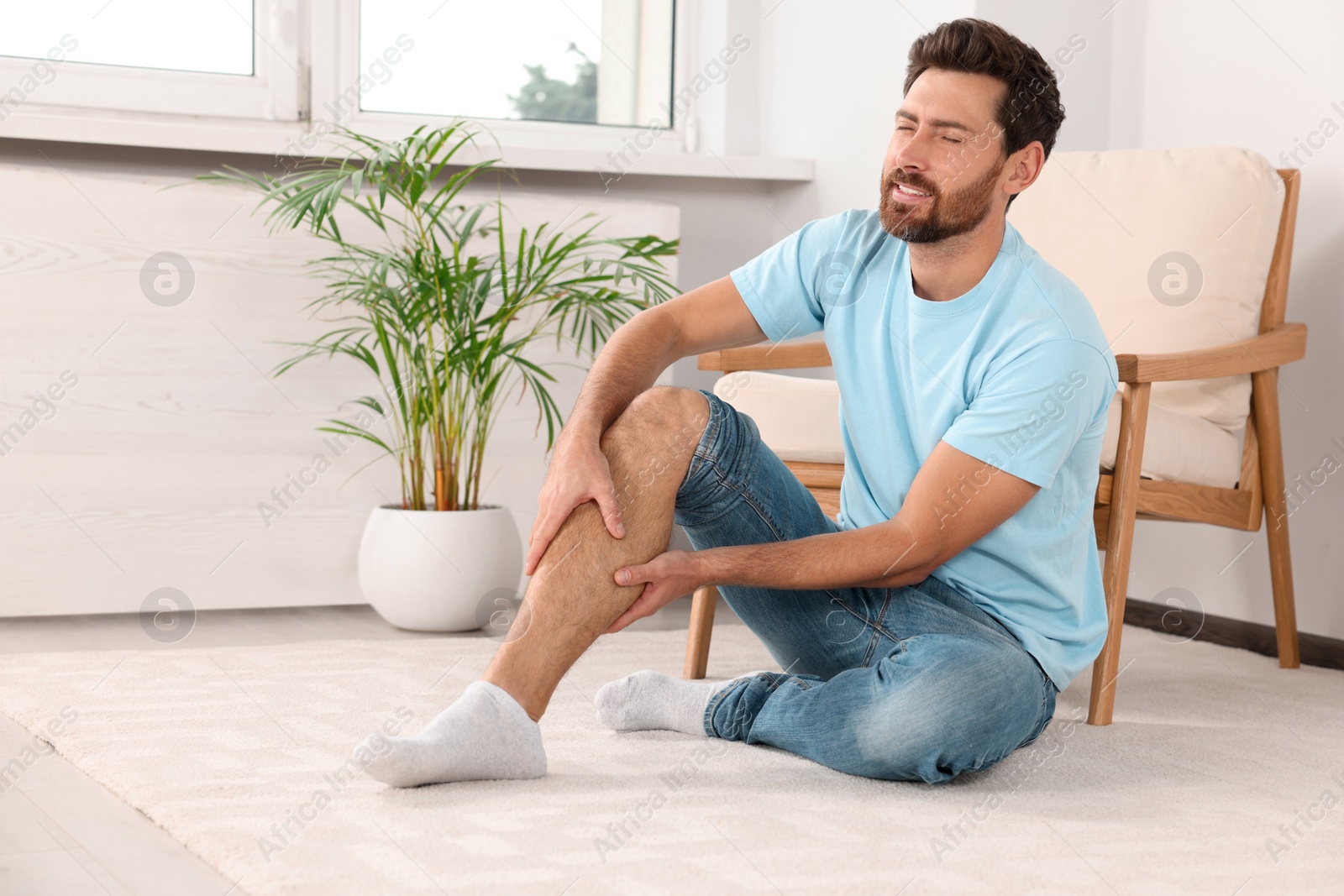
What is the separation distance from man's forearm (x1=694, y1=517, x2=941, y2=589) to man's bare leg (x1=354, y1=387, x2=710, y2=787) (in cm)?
8

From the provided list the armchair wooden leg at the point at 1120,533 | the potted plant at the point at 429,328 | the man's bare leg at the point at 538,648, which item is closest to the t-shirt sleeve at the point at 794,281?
the man's bare leg at the point at 538,648

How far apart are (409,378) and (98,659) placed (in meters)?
0.71

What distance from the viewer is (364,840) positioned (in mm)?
1229

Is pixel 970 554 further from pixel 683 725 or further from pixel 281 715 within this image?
pixel 281 715

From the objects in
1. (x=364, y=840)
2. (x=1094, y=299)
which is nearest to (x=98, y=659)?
(x=364, y=840)

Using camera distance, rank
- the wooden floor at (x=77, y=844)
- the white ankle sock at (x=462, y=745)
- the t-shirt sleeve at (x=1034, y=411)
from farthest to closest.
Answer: the t-shirt sleeve at (x=1034, y=411) < the white ankle sock at (x=462, y=745) < the wooden floor at (x=77, y=844)

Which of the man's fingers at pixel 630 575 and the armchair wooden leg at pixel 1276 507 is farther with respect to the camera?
the armchair wooden leg at pixel 1276 507

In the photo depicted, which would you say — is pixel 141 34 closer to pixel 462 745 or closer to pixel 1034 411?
pixel 462 745

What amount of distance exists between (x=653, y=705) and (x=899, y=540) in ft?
1.34

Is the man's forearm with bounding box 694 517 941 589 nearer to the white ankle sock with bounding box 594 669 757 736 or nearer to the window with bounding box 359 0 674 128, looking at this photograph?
the white ankle sock with bounding box 594 669 757 736

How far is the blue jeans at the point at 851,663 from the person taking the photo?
1.42 metres

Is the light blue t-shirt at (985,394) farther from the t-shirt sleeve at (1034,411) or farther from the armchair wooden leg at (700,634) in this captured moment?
the armchair wooden leg at (700,634)

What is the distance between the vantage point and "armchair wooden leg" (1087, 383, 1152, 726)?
5.97 ft

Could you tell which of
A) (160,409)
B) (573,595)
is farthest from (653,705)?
(160,409)
